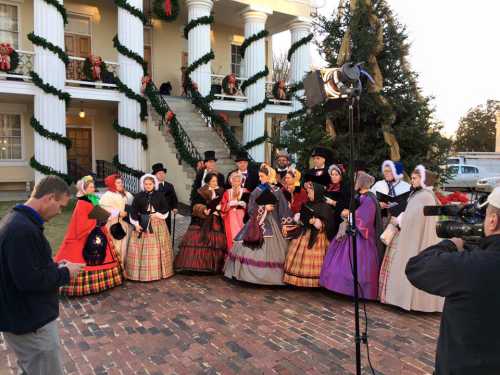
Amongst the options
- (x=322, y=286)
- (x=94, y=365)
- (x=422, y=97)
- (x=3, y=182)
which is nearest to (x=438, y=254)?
(x=94, y=365)

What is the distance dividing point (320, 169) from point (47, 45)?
10.2 metres

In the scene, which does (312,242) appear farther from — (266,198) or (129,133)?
(129,133)

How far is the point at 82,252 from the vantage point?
5301mm

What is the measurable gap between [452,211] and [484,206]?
0.15m

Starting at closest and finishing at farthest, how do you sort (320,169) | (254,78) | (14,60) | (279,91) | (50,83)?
1. (320,169)
2. (14,60)
3. (50,83)
4. (254,78)
5. (279,91)

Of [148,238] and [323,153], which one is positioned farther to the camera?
[148,238]

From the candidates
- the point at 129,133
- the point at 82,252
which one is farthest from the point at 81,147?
the point at 82,252

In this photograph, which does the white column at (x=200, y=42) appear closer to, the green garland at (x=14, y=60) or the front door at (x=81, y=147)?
the front door at (x=81, y=147)

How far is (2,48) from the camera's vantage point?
11578 millimetres

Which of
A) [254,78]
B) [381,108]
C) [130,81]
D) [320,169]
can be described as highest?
[254,78]

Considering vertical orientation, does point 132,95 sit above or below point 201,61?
below

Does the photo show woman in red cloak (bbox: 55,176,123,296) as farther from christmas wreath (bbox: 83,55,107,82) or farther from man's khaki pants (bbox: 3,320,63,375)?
christmas wreath (bbox: 83,55,107,82)

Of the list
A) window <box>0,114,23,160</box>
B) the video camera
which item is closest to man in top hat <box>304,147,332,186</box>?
the video camera

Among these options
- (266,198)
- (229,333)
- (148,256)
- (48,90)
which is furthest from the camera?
(48,90)
